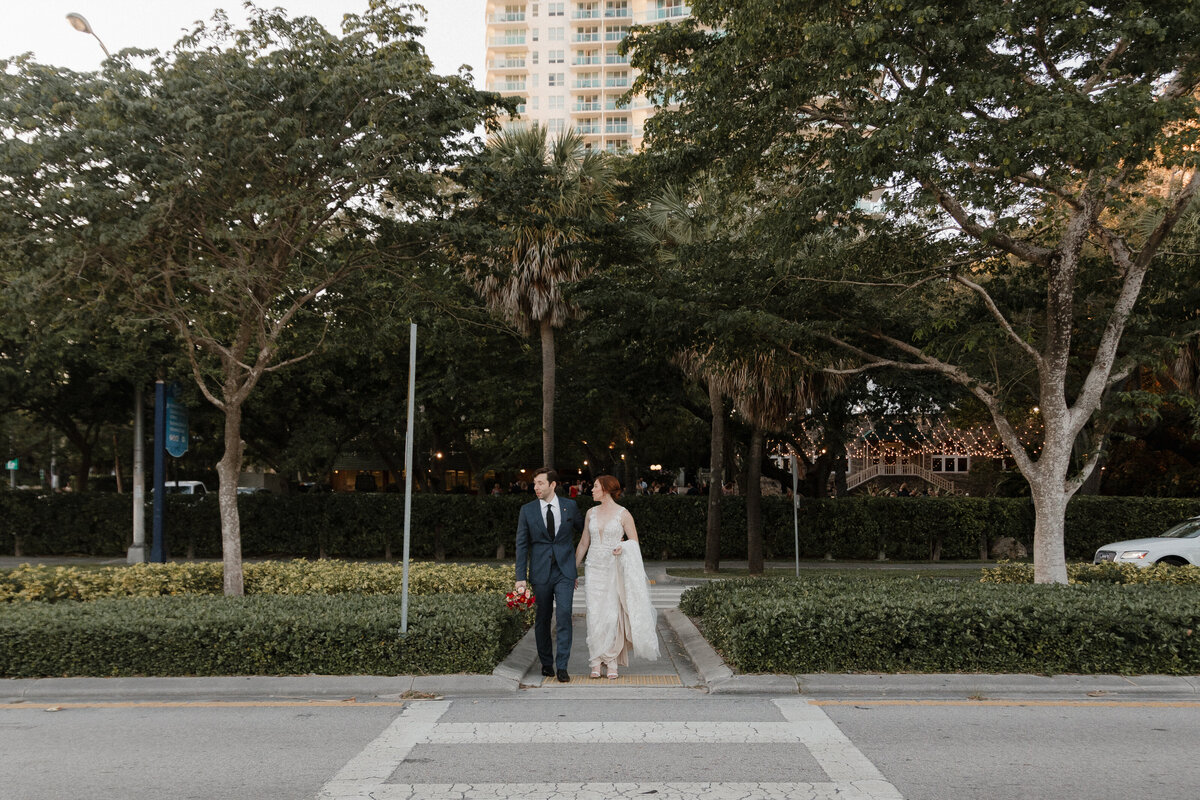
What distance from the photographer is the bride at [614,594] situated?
8055 mm

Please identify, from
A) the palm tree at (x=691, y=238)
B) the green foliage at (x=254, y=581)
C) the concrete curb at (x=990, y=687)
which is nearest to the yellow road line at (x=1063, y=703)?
the concrete curb at (x=990, y=687)

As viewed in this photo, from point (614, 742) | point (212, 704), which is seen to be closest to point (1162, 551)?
point (614, 742)

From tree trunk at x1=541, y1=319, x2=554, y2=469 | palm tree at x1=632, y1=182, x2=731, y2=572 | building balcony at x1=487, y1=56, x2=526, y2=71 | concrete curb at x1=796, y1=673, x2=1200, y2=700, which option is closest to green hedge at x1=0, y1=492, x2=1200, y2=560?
palm tree at x1=632, y1=182, x2=731, y2=572

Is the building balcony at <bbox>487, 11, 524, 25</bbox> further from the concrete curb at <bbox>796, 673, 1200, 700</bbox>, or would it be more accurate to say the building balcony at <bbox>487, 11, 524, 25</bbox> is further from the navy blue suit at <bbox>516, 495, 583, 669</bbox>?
the concrete curb at <bbox>796, 673, 1200, 700</bbox>

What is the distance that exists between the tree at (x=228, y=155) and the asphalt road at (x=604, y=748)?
5420 millimetres

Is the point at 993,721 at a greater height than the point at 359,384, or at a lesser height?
lesser

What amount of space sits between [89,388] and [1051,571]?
22.8m

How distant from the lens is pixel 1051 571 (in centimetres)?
1229

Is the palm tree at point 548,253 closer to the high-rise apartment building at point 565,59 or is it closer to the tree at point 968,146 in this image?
the tree at point 968,146

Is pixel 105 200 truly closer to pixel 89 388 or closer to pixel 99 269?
pixel 99 269

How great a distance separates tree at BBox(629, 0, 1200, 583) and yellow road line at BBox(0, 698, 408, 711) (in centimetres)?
757

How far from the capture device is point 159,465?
1877cm

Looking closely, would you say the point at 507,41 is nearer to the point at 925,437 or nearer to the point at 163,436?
the point at 925,437

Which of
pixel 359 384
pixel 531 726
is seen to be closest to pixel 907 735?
pixel 531 726
